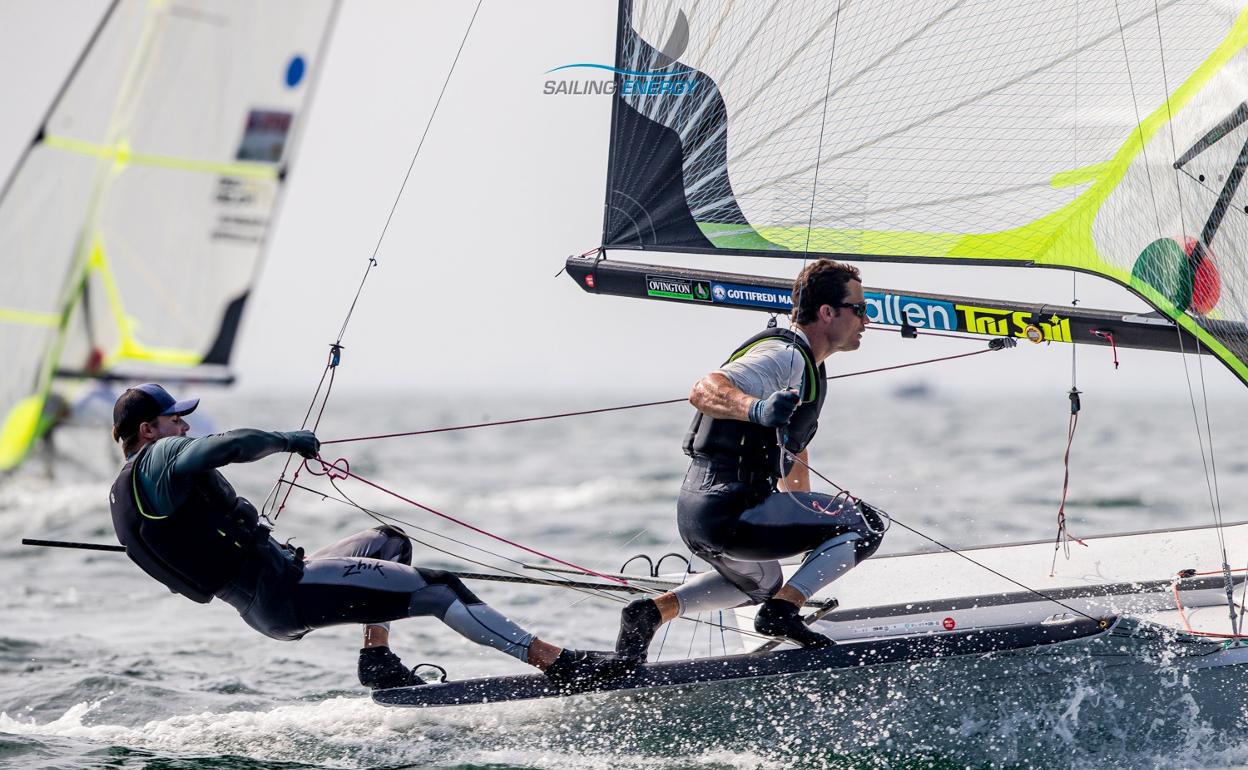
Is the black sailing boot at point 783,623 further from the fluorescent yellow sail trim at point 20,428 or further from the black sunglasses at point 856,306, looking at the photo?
the fluorescent yellow sail trim at point 20,428

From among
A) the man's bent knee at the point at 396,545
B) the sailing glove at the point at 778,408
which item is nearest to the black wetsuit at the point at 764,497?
the sailing glove at the point at 778,408

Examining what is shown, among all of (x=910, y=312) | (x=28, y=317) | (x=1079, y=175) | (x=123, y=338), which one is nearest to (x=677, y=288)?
(x=910, y=312)

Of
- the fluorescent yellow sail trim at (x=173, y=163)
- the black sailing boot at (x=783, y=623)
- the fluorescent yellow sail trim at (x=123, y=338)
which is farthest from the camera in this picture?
the fluorescent yellow sail trim at (x=123, y=338)

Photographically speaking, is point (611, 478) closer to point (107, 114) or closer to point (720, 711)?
point (107, 114)

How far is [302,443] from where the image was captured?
3.48 metres

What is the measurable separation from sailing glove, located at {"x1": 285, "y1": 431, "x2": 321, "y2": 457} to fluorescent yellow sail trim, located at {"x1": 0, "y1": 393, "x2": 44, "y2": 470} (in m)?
6.17

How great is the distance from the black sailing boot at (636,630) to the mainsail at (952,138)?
1.28m

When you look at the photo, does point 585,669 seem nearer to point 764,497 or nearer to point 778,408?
point 764,497

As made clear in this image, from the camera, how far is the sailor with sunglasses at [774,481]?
3.54m

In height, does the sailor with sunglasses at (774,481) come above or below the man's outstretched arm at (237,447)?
above

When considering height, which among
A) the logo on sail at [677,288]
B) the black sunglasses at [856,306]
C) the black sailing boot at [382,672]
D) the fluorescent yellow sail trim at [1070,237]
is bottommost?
the black sailing boot at [382,672]

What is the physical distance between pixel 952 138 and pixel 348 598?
7.40ft

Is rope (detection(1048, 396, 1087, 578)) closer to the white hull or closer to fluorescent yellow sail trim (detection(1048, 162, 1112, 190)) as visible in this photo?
the white hull

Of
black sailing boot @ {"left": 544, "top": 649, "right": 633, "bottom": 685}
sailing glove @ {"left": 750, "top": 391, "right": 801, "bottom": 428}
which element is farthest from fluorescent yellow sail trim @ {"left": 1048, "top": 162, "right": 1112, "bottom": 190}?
black sailing boot @ {"left": 544, "top": 649, "right": 633, "bottom": 685}
